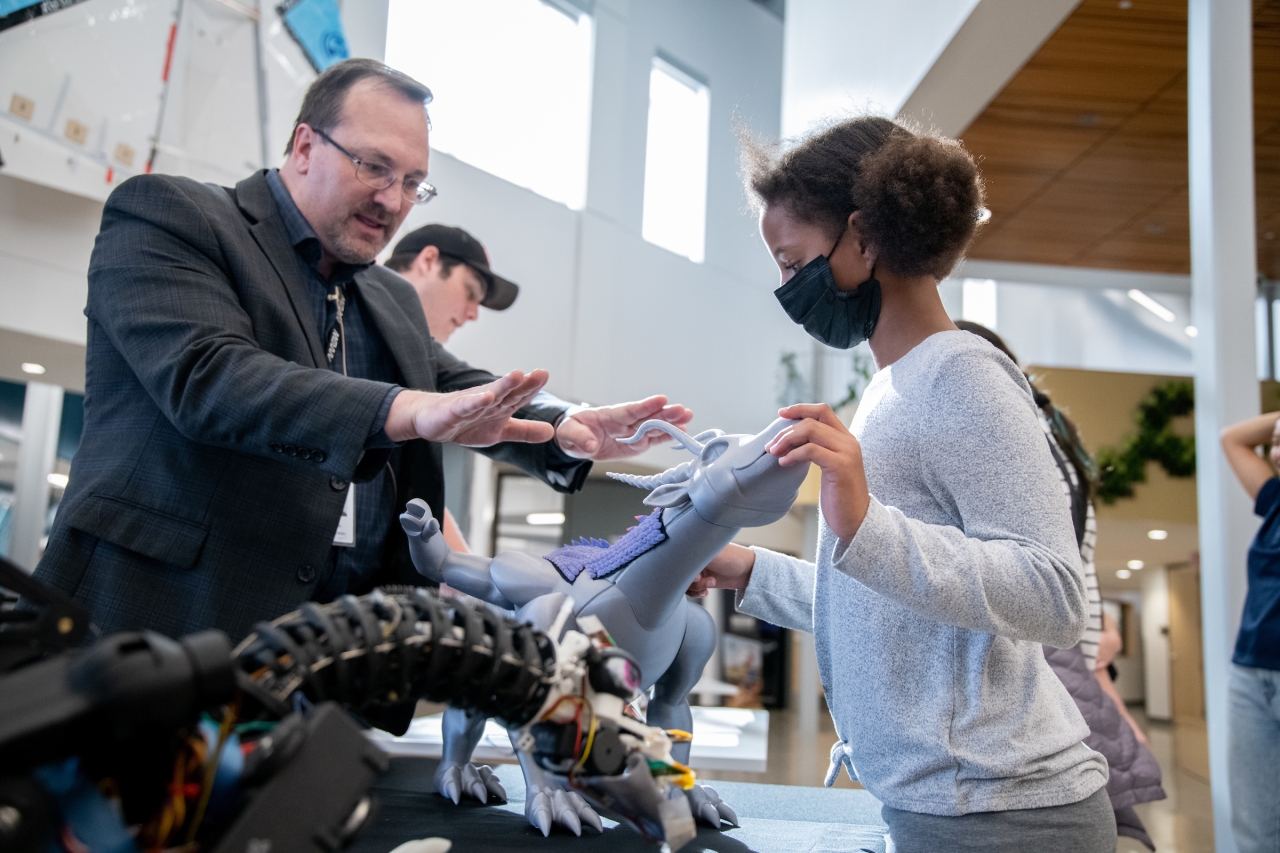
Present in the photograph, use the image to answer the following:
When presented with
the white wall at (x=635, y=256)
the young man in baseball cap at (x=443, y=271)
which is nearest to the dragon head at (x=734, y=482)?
the young man in baseball cap at (x=443, y=271)

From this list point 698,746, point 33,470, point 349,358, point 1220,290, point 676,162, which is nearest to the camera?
point 349,358

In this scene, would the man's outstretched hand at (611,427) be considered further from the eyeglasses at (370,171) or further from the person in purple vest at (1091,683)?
the person in purple vest at (1091,683)

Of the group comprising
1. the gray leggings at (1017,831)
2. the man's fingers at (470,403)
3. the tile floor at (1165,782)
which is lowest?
the tile floor at (1165,782)

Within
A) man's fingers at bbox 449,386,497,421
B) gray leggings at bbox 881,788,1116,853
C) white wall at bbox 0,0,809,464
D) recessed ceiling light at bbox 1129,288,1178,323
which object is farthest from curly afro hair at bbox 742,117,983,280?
recessed ceiling light at bbox 1129,288,1178,323

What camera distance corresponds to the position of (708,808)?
4.36 ft

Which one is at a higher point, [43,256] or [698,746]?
[43,256]

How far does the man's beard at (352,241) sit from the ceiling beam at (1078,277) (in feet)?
23.4

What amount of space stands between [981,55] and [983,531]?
Result: 335 cm

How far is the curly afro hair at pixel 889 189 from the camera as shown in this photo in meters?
1.11

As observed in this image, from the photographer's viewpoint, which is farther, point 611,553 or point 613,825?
point 613,825

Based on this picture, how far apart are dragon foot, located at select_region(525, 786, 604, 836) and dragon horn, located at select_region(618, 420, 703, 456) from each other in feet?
1.65

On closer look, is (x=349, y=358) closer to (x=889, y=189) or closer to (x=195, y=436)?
(x=195, y=436)

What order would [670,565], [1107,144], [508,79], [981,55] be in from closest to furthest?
[670,565] < [981,55] < [1107,144] < [508,79]

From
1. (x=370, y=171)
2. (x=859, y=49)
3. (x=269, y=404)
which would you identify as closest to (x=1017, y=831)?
(x=269, y=404)
